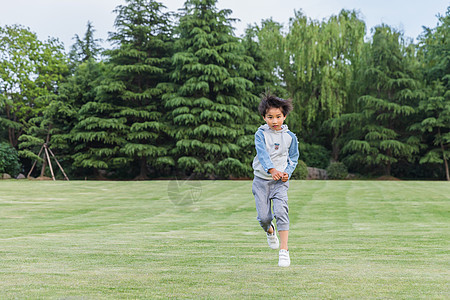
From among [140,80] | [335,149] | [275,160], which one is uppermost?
[140,80]

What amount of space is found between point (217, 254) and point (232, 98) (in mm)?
26465

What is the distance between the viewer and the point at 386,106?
32.0 meters

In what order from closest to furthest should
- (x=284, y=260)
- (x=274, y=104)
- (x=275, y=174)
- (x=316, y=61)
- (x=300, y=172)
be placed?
(x=284, y=260)
(x=275, y=174)
(x=274, y=104)
(x=300, y=172)
(x=316, y=61)

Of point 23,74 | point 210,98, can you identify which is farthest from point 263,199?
point 23,74

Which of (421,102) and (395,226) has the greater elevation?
(421,102)

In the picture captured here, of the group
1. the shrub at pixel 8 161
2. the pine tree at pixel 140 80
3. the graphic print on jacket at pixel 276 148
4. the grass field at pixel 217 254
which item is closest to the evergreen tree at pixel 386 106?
the pine tree at pixel 140 80

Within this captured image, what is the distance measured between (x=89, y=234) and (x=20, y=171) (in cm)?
2925

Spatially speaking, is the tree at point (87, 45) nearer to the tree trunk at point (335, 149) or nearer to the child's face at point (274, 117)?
the tree trunk at point (335, 149)

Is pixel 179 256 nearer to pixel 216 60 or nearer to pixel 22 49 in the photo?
pixel 216 60

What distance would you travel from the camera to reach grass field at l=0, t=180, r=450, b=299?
3.54m

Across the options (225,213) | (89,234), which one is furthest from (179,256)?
(225,213)

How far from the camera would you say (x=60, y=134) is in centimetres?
3253

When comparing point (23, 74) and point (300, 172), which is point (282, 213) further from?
point (23, 74)

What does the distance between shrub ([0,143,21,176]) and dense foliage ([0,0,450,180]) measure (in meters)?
1.14
